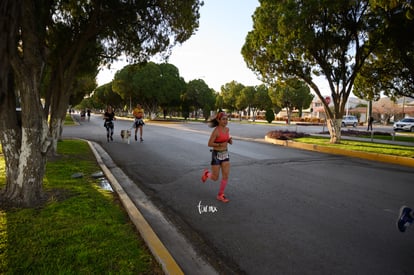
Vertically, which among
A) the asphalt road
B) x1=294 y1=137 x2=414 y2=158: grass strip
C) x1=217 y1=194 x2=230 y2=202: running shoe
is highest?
x1=294 y1=137 x2=414 y2=158: grass strip

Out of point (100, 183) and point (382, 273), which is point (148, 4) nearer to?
point (100, 183)

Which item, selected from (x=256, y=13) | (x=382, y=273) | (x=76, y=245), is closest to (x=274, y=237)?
(x=382, y=273)

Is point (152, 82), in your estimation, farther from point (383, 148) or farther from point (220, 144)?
point (220, 144)

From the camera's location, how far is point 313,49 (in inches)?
545

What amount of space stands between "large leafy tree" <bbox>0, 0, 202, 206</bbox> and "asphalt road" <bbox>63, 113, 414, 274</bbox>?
7.07 ft

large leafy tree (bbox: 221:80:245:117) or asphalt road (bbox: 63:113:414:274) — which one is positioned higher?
large leafy tree (bbox: 221:80:245:117)

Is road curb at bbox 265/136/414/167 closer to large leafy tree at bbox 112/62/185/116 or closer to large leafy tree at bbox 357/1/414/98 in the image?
large leafy tree at bbox 357/1/414/98

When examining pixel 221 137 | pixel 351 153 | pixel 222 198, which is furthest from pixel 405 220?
pixel 351 153

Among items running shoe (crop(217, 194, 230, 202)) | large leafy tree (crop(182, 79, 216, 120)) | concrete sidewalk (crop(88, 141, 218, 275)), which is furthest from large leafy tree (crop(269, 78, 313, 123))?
concrete sidewalk (crop(88, 141, 218, 275))

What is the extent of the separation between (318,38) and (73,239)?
13.9 meters

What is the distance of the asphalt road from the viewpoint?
9.98 ft

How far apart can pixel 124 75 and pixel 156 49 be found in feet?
130

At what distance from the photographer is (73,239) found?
3.27 metres

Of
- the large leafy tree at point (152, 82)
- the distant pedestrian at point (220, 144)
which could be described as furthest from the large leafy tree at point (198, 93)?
the distant pedestrian at point (220, 144)
